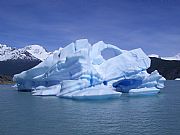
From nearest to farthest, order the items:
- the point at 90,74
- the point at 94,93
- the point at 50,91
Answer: the point at 94,93 → the point at 90,74 → the point at 50,91

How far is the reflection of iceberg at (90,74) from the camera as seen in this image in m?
25.6

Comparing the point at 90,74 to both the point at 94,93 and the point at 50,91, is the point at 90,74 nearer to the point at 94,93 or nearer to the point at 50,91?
the point at 94,93

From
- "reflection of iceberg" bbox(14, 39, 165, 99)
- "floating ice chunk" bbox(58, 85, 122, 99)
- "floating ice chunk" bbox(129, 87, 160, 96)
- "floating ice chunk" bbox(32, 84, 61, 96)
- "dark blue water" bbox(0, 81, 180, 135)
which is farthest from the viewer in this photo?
"floating ice chunk" bbox(32, 84, 61, 96)

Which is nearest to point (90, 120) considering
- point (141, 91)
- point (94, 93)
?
point (94, 93)

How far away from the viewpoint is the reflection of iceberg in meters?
25.6

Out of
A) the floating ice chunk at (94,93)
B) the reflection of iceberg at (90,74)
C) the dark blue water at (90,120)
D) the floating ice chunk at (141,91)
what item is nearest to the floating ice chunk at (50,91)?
the reflection of iceberg at (90,74)

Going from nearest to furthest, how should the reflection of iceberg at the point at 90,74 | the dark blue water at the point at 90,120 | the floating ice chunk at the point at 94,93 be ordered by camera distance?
the dark blue water at the point at 90,120, the floating ice chunk at the point at 94,93, the reflection of iceberg at the point at 90,74

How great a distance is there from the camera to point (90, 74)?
1066 inches

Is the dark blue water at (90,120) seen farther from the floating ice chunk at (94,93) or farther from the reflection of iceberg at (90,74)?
the reflection of iceberg at (90,74)

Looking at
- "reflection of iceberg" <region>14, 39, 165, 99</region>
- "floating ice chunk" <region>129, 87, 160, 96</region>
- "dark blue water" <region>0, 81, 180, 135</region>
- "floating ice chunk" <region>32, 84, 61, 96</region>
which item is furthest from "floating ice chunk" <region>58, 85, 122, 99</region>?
"floating ice chunk" <region>32, 84, 61, 96</region>

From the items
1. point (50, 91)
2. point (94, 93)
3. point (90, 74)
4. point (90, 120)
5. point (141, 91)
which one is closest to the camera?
point (90, 120)

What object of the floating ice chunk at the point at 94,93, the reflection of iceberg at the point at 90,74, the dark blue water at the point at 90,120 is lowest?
the dark blue water at the point at 90,120

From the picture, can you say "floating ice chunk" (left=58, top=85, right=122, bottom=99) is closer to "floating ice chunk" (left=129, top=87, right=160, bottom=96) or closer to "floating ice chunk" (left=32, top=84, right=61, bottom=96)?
"floating ice chunk" (left=129, top=87, right=160, bottom=96)

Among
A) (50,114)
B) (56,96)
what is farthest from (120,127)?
(56,96)
